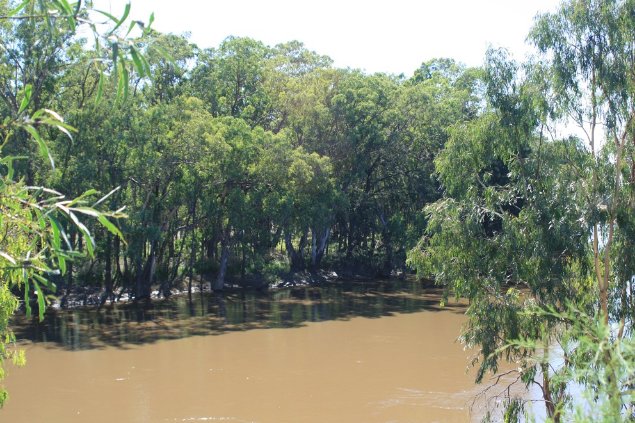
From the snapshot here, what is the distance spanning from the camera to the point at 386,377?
14758 millimetres

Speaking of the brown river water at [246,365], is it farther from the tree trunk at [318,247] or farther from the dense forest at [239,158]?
the tree trunk at [318,247]

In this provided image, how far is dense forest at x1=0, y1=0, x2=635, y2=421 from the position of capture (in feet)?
14.8

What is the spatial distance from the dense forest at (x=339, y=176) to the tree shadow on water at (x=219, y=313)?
5.13 ft

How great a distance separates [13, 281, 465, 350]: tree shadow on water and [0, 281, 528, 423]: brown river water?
6 centimetres

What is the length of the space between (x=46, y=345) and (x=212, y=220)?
9.04 metres

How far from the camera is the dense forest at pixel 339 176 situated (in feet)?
14.8

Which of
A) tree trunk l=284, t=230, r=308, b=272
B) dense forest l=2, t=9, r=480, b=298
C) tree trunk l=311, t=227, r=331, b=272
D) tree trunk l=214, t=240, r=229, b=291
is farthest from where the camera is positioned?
tree trunk l=311, t=227, r=331, b=272

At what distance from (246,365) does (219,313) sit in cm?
607

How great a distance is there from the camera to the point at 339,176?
92.5 feet

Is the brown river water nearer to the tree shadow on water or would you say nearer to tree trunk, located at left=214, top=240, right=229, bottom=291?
the tree shadow on water

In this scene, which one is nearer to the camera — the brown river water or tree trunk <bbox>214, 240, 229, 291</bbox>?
the brown river water

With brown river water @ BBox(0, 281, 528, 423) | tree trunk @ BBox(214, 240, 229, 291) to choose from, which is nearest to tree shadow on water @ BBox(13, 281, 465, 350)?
brown river water @ BBox(0, 281, 528, 423)

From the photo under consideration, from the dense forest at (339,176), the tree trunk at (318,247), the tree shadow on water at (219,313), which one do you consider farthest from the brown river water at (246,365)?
the tree trunk at (318,247)

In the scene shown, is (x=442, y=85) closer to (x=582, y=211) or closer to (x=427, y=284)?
(x=427, y=284)
